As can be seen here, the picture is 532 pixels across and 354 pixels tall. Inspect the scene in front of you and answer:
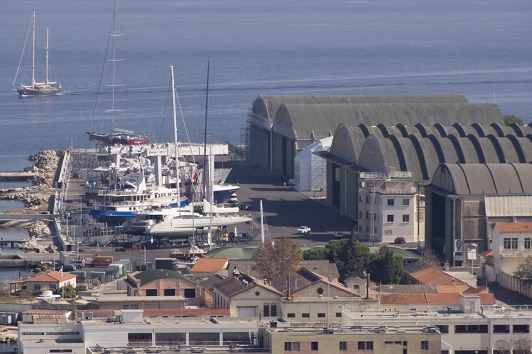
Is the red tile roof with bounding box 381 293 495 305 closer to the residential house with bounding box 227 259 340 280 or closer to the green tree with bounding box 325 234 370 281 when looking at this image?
the residential house with bounding box 227 259 340 280

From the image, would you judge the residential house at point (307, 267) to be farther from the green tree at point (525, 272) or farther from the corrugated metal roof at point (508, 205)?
the corrugated metal roof at point (508, 205)

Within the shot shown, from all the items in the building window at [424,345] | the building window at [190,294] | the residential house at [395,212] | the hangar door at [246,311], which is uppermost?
the residential house at [395,212]

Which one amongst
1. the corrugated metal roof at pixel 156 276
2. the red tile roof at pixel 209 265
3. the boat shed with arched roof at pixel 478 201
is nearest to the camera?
the corrugated metal roof at pixel 156 276

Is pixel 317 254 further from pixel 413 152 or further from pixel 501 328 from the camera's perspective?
pixel 413 152

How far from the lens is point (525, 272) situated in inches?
1508

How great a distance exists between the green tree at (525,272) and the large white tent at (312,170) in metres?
23.9

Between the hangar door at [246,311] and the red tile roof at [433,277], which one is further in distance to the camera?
the red tile roof at [433,277]

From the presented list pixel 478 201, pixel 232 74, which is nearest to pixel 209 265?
pixel 478 201

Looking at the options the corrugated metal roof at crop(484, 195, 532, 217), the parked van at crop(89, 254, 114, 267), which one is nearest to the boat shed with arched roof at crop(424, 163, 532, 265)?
the corrugated metal roof at crop(484, 195, 532, 217)

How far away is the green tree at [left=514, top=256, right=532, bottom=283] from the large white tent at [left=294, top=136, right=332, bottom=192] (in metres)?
23.9

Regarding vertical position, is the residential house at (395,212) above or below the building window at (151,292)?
above

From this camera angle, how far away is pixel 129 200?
56.5 m

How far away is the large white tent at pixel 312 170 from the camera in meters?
62.5

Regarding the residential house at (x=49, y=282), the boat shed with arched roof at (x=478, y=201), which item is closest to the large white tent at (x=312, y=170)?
the boat shed with arched roof at (x=478, y=201)
